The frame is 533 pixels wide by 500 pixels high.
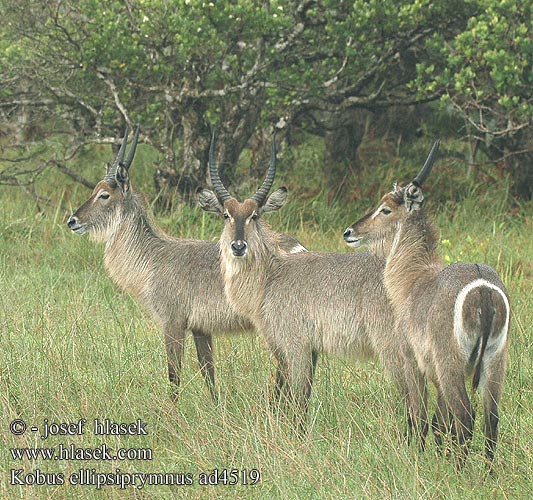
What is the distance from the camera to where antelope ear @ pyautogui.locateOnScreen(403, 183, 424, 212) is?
4.22m

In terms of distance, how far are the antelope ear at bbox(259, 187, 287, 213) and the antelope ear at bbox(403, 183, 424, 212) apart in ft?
2.67

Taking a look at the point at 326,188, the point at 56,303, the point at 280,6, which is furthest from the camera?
the point at 326,188

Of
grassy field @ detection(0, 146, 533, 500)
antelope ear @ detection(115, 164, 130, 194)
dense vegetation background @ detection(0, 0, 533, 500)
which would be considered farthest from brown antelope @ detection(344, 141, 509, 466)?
antelope ear @ detection(115, 164, 130, 194)

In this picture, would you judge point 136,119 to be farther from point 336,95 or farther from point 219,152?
point 336,95

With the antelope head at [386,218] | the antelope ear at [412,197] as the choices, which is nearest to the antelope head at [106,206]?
the antelope head at [386,218]

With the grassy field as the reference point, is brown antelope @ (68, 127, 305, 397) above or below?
above

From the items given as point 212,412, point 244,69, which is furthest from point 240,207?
point 244,69

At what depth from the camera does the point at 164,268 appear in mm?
5207

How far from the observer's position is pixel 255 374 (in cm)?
431

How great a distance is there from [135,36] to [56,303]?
8.32ft

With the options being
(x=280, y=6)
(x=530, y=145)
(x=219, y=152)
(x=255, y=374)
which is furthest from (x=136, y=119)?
(x=255, y=374)

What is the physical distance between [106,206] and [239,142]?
2.81 m

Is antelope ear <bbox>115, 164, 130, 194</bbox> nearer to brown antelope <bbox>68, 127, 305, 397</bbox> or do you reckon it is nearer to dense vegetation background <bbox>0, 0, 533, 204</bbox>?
brown antelope <bbox>68, 127, 305, 397</bbox>

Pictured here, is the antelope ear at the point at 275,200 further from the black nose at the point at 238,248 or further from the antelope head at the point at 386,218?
the antelope head at the point at 386,218
